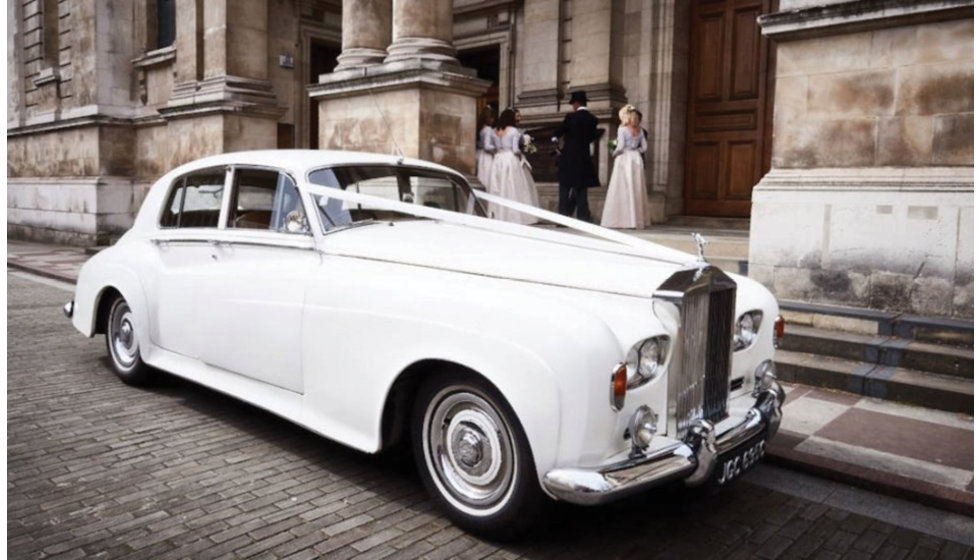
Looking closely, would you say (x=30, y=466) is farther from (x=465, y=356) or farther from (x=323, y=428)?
(x=465, y=356)

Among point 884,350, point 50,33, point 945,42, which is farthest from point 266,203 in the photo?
point 50,33

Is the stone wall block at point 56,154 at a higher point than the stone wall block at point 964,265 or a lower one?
higher

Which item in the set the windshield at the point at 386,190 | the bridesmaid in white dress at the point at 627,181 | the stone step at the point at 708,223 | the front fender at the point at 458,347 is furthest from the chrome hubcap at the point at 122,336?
the stone step at the point at 708,223

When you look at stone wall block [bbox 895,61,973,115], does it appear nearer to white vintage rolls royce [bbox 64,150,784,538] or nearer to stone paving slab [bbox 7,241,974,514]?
stone paving slab [bbox 7,241,974,514]

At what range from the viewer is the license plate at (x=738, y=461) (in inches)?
120

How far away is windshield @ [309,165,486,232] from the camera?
4.04 m

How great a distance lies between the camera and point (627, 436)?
2850mm

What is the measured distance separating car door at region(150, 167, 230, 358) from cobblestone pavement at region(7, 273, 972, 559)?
567 mm

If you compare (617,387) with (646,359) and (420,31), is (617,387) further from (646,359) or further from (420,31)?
(420,31)

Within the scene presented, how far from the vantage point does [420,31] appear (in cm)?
933

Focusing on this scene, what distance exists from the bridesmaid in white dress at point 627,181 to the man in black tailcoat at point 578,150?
0.40 m

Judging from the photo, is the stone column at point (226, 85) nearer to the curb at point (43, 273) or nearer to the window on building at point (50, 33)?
the curb at point (43, 273)

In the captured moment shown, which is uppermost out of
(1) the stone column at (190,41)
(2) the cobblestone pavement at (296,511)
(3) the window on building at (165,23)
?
(3) the window on building at (165,23)

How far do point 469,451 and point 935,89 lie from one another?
4756 mm
